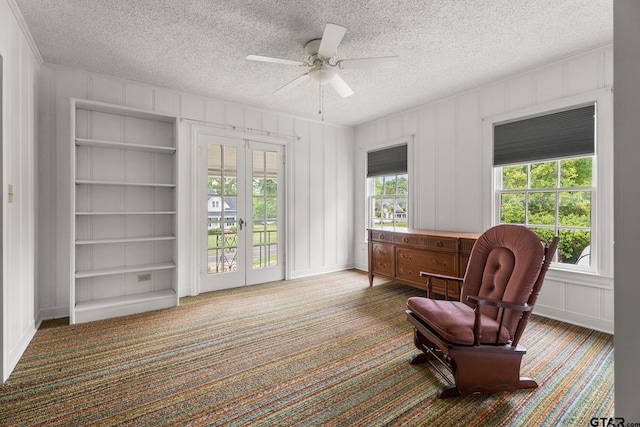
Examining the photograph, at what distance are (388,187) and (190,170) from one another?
3.22 meters

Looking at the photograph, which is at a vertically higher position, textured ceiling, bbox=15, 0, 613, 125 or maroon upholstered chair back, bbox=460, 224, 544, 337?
textured ceiling, bbox=15, 0, 613, 125

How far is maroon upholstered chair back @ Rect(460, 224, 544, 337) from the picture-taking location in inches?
74.8

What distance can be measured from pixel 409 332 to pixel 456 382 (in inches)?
38.5

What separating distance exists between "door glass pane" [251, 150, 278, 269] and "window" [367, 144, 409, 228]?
180 centimetres

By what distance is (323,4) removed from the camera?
89.8 inches

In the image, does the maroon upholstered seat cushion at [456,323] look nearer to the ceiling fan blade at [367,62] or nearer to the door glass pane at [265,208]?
the ceiling fan blade at [367,62]

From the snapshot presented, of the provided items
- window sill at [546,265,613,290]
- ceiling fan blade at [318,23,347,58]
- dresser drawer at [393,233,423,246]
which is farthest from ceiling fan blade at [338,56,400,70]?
window sill at [546,265,613,290]

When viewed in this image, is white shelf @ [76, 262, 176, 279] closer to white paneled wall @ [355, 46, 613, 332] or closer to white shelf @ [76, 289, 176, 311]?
white shelf @ [76, 289, 176, 311]

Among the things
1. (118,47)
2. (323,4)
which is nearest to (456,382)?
(323,4)

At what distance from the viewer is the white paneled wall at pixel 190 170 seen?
325cm

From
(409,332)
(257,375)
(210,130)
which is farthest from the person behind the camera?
(210,130)

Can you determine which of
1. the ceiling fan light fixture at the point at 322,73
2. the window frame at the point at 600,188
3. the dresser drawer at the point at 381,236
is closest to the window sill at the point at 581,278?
the window frame at the point at 600,188

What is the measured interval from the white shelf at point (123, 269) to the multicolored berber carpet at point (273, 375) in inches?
20.5

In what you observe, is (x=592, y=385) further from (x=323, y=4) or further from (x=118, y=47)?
(x=118, y=47)
